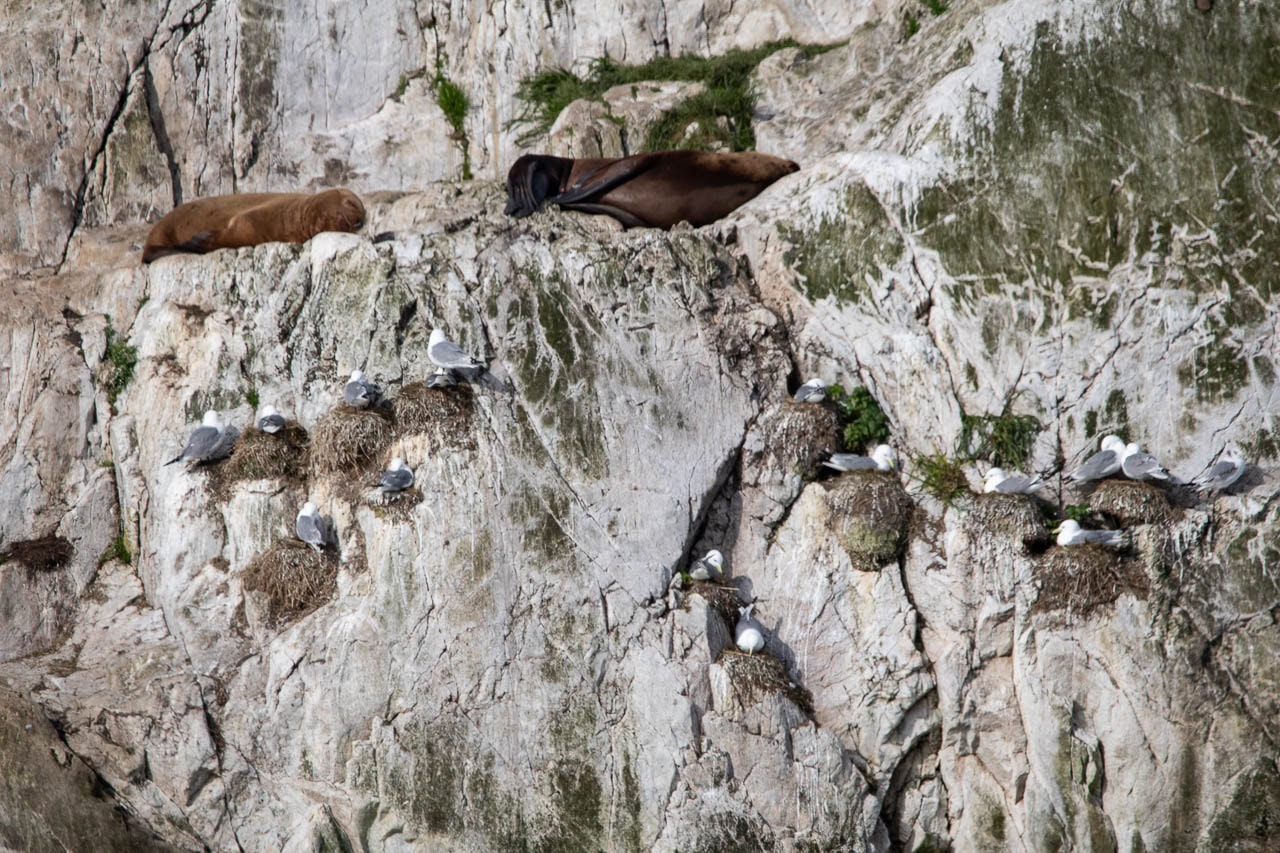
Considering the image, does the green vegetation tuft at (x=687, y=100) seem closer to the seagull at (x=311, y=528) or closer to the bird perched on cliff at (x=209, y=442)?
the bird perched on cliff at (x=209, y=442)

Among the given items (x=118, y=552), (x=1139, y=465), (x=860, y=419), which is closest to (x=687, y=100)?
(x=860, y=419)

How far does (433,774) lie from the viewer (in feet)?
27.1

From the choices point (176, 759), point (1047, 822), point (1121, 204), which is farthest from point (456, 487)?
point (1121, 204)

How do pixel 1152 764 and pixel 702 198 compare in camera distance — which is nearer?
pixel 1152 764

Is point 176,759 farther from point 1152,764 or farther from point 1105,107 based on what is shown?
point 1105,107

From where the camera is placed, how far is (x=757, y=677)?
8.25 meters

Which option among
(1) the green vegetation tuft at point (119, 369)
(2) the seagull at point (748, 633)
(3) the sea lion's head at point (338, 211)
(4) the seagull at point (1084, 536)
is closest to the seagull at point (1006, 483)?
(4) the seagull at point (1084, 536)

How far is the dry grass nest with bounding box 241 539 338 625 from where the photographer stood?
8.79 meters

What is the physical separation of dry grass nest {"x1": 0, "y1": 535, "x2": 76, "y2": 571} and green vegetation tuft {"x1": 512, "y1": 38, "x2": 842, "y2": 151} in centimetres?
596

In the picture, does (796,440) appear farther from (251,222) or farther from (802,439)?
(251,222)

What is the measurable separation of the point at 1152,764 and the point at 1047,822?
33.1 inches

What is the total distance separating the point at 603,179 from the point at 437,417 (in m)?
2.79

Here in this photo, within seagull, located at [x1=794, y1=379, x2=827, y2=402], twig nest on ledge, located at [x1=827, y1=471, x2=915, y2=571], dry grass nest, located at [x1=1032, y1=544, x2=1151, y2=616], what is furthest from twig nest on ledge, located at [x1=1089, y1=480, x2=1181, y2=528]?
seagull, located at [x1=794, y1=379, x2=827, y2=402]

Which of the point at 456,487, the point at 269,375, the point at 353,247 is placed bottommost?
the point at 456,487
